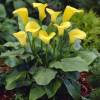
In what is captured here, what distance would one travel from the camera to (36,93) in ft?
15.2

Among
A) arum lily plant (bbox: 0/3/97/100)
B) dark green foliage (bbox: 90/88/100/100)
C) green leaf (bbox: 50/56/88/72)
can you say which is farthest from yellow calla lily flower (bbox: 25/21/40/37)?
dark green foliage (bbox: 90/88/100/100)

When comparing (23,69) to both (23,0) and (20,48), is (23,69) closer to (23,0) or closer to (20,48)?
(20,48)

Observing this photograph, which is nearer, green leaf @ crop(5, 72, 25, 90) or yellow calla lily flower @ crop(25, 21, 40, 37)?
yellow calla lily flower @ crop(25, 21, 40, 37)

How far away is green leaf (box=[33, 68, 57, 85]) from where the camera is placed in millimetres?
4484

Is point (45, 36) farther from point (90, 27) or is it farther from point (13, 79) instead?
point (90, 27)

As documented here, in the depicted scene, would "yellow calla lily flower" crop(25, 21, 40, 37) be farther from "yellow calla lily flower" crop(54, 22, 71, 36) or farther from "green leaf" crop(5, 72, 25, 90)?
"green leaf" crop(5, 72, 25, 90)

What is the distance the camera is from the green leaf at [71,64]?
454cm

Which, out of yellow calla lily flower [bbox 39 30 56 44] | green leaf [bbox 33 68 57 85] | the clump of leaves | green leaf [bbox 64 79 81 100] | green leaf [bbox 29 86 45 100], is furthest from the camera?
the clump of leaves

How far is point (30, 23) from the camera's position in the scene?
179 inches

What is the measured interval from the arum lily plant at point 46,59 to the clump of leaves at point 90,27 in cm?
130

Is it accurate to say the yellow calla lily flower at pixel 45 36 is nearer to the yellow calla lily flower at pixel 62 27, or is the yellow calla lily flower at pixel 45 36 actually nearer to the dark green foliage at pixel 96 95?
the yellow calla lily flower at pixel 62 27

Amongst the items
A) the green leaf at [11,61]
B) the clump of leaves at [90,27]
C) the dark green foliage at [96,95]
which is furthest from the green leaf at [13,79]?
the clump of leaves at [90,27]

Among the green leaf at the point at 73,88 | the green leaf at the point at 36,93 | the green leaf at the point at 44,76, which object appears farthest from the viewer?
the green leaf at the point at 73,88

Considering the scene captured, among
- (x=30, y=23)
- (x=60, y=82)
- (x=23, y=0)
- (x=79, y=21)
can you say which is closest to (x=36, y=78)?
(x=60, y=82)
